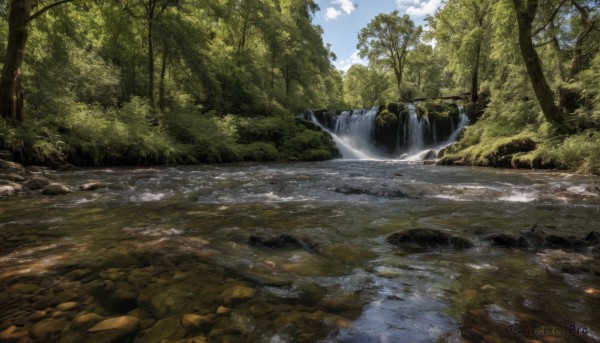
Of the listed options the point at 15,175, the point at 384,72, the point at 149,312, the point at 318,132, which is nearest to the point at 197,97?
the point at 318,132

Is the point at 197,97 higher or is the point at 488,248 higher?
the point at 197,97

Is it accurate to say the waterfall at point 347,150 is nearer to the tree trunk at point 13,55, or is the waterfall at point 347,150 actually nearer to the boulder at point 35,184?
the tree trunk at point 13,55

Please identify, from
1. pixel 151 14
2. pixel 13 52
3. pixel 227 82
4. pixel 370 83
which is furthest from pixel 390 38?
pixel 13 52

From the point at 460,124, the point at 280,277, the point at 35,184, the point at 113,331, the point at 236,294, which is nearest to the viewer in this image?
the point at 113,331

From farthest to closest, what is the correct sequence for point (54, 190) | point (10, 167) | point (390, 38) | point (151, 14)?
point (390, 38) → point (151, 14) → point (10, 167) → point (54, 190)

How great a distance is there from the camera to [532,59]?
44.2 ft

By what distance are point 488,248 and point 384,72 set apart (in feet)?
173

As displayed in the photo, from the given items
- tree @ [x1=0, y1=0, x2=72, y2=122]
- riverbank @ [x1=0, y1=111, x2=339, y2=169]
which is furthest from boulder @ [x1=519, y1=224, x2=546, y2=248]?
tree @ [x1=0, y1=0, x2=72, y2=122]

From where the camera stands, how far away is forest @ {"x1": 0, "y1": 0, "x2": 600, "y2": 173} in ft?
39.9

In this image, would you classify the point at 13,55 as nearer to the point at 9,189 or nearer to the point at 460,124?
the point at 9,189

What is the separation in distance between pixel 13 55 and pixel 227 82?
49.5ft

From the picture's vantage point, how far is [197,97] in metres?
23.1

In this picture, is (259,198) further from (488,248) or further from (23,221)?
(488,248)

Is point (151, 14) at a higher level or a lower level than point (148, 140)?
higher
